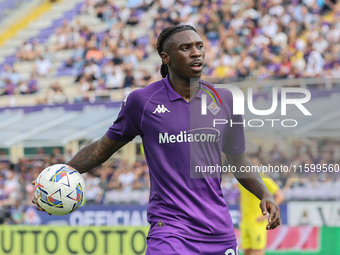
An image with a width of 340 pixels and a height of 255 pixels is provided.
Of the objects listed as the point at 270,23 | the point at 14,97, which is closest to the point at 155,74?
the point at 270,23

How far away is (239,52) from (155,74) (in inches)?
102

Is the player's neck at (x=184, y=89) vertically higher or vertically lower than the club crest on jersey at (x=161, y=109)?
higher

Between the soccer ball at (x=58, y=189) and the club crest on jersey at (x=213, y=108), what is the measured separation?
3.58ft

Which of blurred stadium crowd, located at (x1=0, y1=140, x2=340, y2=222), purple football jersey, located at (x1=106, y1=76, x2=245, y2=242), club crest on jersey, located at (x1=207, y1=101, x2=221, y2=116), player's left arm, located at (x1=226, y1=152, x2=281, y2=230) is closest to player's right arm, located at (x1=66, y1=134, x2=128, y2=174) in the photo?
purple football jersey, located at (x1=106, y1=76, x2=245, y2=242)

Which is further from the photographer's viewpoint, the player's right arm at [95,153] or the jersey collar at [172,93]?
the player's right arm at [95,153]

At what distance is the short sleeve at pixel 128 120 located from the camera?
3799 millimetres

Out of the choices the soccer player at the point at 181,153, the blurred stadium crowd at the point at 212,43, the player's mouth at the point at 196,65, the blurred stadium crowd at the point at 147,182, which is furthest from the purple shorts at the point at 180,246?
the blurred stadium crowd at the point at 212,43

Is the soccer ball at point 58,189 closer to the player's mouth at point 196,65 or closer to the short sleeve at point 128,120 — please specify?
the short sleeve at point 128,120

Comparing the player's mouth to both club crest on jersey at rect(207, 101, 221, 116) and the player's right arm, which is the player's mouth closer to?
club crest on jersey at rect(207, 101, 221, 116)

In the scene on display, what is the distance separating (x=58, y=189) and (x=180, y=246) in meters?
1.03

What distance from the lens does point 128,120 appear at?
385 cm

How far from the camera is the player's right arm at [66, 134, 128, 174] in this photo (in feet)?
13.2

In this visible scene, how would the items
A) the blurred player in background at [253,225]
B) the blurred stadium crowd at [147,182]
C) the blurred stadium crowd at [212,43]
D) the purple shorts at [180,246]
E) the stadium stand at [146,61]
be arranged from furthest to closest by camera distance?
the blurred stadium crowd at [212,43] → the stadium stand at [146,61] → the blurred stadium crowd at [147,182] → the blurred player in background at [253,225] → the purple shorts at [180,246]

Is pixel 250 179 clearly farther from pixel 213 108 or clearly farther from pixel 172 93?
pixel 172 93
